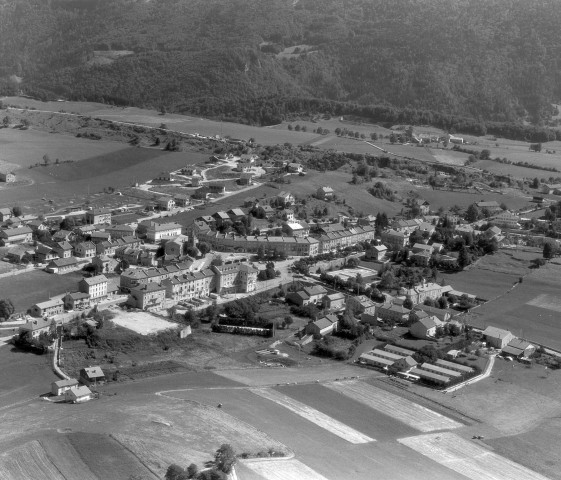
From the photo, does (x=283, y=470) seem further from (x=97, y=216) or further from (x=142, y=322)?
(x=97, y=216)

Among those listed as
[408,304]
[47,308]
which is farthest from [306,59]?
[47,308]

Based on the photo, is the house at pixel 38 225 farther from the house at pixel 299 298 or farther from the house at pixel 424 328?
the house at pixel 424 328

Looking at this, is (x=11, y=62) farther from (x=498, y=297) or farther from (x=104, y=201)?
(x=498, y=297)

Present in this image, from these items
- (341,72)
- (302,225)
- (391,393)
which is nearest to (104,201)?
(302,225)

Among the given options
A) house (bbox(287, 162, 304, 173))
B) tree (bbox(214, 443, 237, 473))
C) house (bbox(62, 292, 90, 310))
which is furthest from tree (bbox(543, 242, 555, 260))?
tree (bbox(214, 443, 237, 473))

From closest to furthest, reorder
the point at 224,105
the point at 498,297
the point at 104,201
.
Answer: the point at 498,297 < the point at 104,201 < the point at 224,105

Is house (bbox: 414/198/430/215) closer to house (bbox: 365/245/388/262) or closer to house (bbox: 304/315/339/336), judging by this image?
house (bbox: 365/245/388/262)
